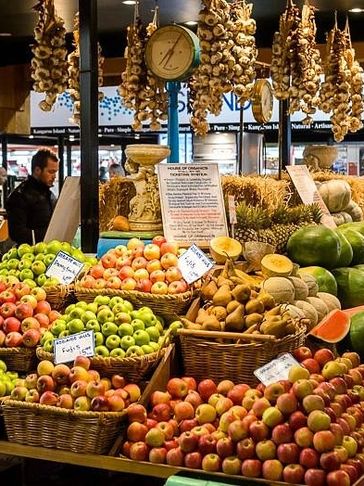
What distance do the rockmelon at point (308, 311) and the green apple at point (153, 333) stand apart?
2.53ft

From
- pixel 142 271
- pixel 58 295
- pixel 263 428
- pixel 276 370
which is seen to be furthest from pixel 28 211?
pixel 263 428

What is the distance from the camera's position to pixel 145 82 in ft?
17.1

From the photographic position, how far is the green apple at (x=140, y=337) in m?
3.02

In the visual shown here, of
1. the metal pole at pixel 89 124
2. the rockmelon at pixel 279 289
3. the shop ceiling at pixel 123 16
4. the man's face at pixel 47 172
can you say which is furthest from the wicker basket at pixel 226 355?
the shop ceiling at pixel 123 16

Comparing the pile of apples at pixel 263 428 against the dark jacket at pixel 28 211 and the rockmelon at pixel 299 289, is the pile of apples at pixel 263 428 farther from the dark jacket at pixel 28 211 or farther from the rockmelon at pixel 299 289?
the dark jacket at pixel 28 211

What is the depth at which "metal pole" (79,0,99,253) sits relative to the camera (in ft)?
14.1

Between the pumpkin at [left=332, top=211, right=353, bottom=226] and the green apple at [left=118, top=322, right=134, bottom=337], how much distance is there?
2.72 metres

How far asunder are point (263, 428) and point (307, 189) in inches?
110

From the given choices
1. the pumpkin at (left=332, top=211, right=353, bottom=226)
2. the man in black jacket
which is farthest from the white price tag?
the man in black jacket

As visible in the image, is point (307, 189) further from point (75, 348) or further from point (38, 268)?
point (75, 348)

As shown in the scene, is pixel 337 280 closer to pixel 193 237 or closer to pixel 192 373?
pixel 193 237

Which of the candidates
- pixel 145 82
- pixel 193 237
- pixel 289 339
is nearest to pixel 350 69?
pixel 145 82

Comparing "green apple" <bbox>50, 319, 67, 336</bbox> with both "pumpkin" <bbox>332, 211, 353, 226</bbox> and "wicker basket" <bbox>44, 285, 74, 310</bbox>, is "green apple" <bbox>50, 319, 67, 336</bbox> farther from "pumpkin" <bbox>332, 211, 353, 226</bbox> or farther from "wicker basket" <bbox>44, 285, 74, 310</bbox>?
"pumpkin" <bbox>332, 211, 353, 226</bbox>

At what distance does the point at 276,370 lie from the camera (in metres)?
2.88
